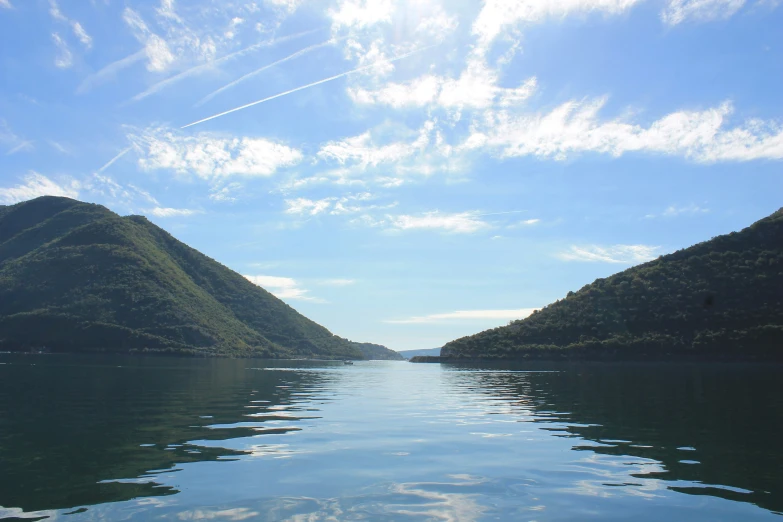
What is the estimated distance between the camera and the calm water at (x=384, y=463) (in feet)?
39.8

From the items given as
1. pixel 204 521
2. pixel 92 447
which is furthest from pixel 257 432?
pixel 204 521

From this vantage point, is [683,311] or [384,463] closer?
[384,463]

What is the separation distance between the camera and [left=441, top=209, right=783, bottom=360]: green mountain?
375ft

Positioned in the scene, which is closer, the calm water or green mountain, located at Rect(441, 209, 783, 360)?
the calm water

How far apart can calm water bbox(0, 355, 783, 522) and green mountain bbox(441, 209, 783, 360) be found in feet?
310

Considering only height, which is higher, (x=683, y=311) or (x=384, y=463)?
(x=683, y=311)

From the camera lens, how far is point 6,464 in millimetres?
15609

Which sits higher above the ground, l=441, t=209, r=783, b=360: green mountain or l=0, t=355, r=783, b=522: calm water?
l=441, t=209, r=783, b=360: green mountain

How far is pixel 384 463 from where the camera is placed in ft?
56.2

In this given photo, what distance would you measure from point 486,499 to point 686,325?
12936 cm

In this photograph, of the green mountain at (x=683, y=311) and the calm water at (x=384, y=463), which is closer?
the calm water at (x=384, y=463)

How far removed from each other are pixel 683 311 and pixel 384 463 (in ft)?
427

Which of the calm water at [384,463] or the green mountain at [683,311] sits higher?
the green mountain at [683,311]

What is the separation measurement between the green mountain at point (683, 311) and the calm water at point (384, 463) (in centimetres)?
9458
